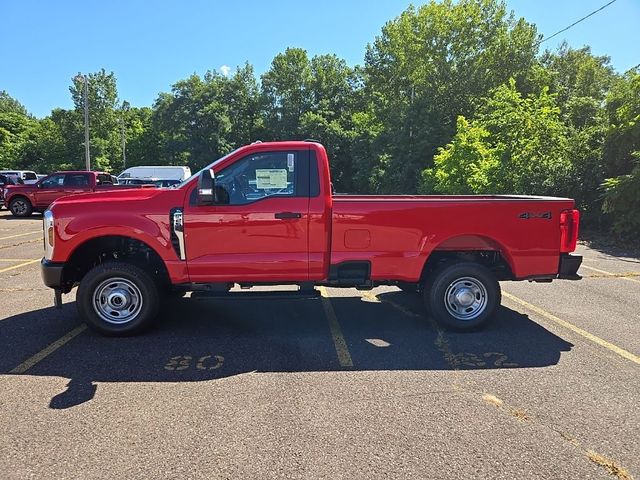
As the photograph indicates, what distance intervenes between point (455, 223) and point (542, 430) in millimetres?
2532

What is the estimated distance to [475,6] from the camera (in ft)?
124

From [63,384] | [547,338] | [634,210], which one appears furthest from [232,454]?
[634,210]

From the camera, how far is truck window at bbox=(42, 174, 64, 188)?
21.1 metres

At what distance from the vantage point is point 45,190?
21.4 meters

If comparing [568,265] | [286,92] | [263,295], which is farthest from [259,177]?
[286,92]

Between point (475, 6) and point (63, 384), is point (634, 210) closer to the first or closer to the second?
point (63, 384)

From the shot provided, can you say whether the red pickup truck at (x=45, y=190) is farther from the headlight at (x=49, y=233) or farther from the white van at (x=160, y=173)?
the headlight at (x=49, y=233)

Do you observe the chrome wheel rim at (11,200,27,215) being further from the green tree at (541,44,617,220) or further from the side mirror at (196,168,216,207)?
the green tree at (541,44,617,220)

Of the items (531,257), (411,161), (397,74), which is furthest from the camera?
(397,74)

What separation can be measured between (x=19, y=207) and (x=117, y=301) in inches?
762

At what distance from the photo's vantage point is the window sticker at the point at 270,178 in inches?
214

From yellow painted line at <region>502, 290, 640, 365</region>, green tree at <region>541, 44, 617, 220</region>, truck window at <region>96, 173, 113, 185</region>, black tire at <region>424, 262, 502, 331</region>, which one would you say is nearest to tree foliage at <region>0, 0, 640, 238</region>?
green tree at <region>541, 44, 617, 220</region>

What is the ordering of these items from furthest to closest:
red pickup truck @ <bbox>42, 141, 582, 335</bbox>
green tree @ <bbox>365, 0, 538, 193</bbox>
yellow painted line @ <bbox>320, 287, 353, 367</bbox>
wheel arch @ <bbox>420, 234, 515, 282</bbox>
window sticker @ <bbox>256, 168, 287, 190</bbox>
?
green tree @ <bbox>365, 0, 538, 193</bbox> < wheel arch @ <bbox>420, 234, 515, 282</bbox> < window sticker @ <bbox>256, 168, 287, 190</bbox> < red pickup truck @ <bbox>42, 141, 582, 335</bbox> < yellow painted line @ <bbox>320, 287, 353, 367</bbox>

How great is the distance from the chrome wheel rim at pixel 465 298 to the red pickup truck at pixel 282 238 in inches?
0.5
